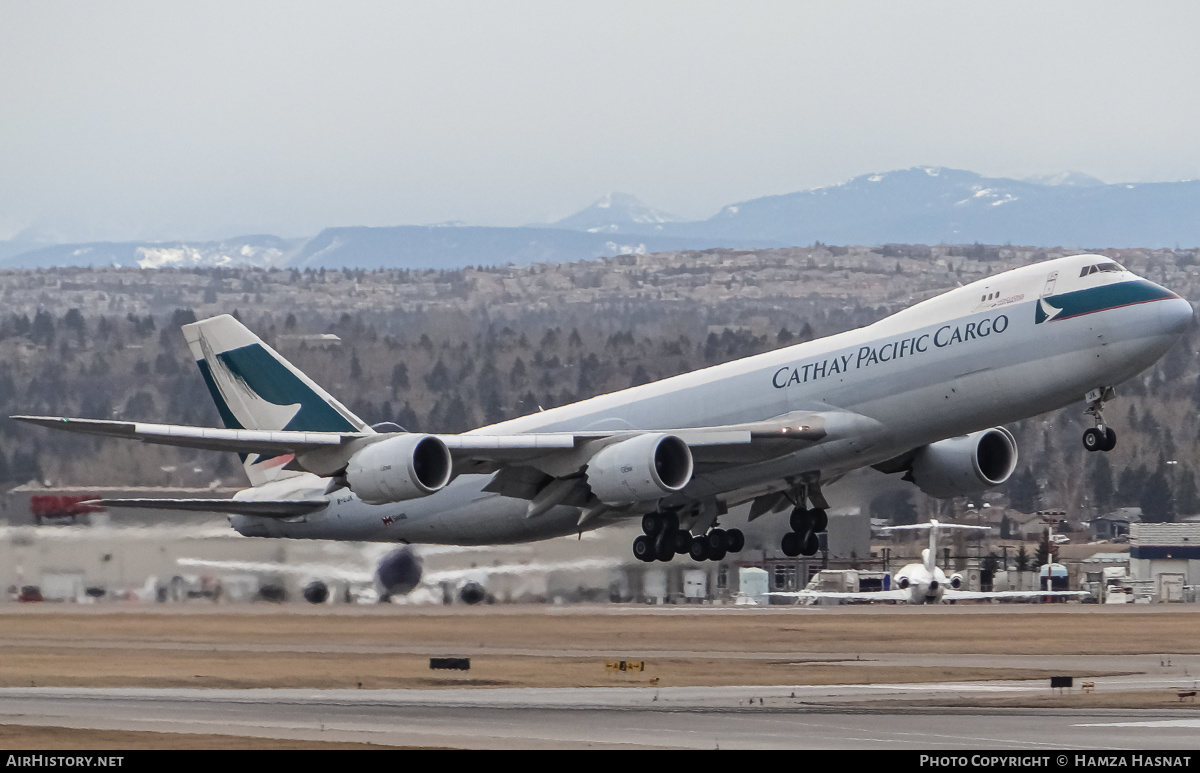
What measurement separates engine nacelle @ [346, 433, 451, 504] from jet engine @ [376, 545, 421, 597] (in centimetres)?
1378

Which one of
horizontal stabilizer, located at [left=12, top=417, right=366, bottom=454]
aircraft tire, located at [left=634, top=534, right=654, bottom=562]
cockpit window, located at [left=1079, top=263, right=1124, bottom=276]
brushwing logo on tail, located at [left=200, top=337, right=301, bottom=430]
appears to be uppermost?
cockpit window, located at [left=1079, top=263, right=1124, bottom=276]

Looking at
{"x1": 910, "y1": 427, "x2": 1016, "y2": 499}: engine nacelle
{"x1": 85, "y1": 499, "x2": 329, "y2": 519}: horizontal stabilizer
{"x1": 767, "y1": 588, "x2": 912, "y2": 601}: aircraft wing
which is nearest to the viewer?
{"x1": 910, "y1": 427, "x2": 1016, "y2": 499}: engine nacelle

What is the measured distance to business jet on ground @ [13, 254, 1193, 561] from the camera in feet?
109

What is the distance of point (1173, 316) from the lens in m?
32.6

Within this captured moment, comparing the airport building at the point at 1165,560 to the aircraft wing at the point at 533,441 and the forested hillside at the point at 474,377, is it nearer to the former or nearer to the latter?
the forested hillside at the point at 474,377

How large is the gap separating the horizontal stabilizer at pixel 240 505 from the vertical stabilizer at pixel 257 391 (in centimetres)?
115

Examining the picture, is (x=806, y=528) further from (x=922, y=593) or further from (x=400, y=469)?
(x=922, y=593)

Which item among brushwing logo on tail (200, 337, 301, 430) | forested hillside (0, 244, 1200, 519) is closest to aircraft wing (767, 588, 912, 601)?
forested hillside (0, 244, 1200, 519)

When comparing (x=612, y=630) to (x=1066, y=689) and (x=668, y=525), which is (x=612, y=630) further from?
(x=1066, y=689)

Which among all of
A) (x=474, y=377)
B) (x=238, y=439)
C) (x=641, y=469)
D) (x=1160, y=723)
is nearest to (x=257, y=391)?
(x=238, y=439)

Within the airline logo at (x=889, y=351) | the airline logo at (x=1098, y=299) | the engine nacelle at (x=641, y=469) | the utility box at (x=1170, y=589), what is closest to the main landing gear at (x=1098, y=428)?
the airline logo at (x=1098, y=299)

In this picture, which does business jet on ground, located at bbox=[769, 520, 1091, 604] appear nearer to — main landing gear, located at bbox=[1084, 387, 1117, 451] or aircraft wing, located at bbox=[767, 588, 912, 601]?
aircraft wing, located at bbox=[767, 588, 912, 601]

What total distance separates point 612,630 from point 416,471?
52.8 feet
